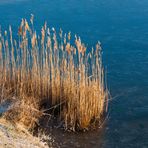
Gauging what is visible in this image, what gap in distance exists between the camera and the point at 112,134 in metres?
6.95

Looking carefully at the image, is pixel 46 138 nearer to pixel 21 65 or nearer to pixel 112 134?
pixel 112 134

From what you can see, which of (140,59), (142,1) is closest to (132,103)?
(140,59)

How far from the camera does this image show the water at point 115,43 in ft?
22.5

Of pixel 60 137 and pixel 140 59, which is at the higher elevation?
pixel 140 59

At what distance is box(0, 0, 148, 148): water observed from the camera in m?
6.85

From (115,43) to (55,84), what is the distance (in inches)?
188

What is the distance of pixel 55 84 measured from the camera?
24.1ft

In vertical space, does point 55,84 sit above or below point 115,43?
below

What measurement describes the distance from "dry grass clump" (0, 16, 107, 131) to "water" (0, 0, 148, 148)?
341 millimetres

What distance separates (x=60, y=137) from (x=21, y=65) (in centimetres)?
153

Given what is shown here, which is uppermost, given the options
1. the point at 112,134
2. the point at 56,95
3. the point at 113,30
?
the point at 113,30

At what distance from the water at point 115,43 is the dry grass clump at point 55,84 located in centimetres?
34

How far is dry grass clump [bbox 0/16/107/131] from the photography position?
22.5ft

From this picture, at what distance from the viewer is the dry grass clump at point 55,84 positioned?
687 cm
